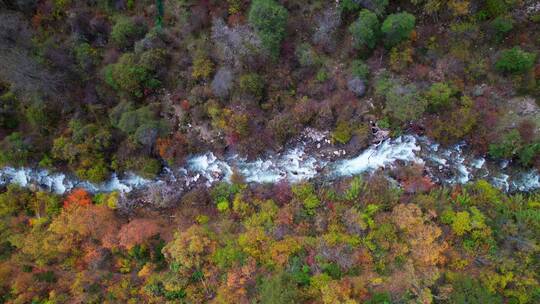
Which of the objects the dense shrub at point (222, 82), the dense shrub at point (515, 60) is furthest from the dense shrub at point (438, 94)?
the dense shrub at point (222, 82)

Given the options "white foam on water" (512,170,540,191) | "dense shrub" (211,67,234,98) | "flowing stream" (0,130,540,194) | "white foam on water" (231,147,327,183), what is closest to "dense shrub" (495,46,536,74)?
"flowing stream" (0,130,540,194)

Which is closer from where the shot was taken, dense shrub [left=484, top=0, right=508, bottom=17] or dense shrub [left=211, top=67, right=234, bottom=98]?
dense shrub [left=484, top=0, right=508, bottom=17]

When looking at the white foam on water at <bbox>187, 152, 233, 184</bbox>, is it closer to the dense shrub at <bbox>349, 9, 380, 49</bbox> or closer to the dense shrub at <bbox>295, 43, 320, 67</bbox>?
the dense shrub at <bbox>295, 43, 320, 67</bbox>

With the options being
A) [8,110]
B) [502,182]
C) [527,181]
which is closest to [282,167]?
[502,182]

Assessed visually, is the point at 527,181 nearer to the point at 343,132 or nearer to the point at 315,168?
the point at 343,132

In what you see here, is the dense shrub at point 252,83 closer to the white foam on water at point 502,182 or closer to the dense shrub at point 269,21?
the dense shrub at point 269,21

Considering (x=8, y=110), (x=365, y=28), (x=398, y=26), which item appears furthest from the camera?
(x=8, y=110)
